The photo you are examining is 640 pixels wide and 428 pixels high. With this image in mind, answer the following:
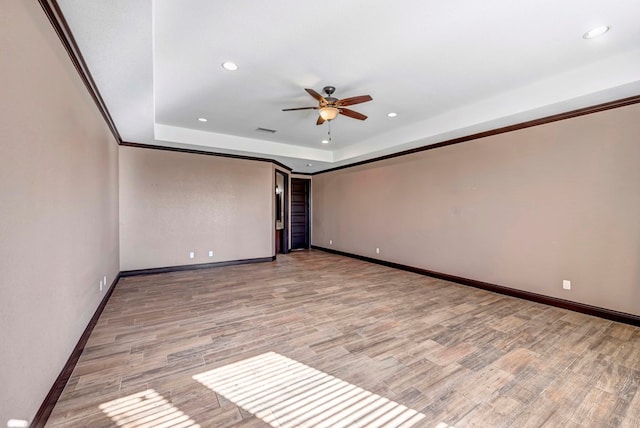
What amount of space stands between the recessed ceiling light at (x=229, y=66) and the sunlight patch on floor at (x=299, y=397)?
289cm

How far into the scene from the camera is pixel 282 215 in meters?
7.74

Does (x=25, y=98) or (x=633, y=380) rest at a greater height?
(x=25, y=98)

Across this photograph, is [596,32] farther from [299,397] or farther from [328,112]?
[299,397]

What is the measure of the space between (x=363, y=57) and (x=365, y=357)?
9.36ft

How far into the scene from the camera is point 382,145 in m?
5.39

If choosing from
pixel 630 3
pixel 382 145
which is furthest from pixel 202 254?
pixel 630 3

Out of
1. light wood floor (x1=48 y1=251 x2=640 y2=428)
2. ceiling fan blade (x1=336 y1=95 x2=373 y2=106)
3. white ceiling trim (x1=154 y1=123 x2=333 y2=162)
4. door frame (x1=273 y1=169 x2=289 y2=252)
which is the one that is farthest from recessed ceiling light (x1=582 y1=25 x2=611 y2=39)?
door frame (x1=273 y1=169 x2=289 y2=252)

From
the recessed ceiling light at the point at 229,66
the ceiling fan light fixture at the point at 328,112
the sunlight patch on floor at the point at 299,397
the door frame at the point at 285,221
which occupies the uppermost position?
the recessed ceiling light at the point at 229,66

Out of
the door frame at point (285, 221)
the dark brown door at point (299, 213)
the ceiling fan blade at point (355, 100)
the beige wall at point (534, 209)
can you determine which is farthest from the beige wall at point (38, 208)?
the dark brown door at point (299, 213)

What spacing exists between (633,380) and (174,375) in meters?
3.50

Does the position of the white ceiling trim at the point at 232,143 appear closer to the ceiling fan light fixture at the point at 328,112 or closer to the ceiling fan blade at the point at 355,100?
the ceiling fan light fixture at the point at 328,112

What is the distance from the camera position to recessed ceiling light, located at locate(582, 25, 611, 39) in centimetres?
223

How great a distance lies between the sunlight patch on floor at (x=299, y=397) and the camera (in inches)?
64.8

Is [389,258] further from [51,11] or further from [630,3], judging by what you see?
[51,11]
